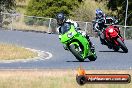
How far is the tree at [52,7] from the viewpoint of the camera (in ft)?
190

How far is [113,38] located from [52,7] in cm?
3251

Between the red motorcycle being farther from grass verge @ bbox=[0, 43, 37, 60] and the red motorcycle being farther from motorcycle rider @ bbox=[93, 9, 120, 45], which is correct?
grass verge @ bbox=[0, 43, 37, 60]

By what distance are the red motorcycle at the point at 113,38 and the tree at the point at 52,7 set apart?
3109 centimetres

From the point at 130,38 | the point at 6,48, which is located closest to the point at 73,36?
the point at 6,48

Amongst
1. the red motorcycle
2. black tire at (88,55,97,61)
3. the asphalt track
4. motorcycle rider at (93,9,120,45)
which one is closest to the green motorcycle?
the asphalt track

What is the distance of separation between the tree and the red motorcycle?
3109cm

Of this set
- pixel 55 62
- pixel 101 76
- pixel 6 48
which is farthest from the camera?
pixel 6 48

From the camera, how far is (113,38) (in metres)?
25.9

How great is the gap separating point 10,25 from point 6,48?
684 inches

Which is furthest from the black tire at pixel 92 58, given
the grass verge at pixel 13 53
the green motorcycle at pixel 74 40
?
the grass verge at pixel 13 53

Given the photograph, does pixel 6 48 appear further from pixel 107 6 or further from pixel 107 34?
pixel 107 6

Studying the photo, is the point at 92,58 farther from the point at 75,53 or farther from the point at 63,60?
the point at 63,60

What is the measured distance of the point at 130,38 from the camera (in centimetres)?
4159

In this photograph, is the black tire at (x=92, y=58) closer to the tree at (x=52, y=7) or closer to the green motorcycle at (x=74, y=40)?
the green motorcycle at (x=74, y=40)
